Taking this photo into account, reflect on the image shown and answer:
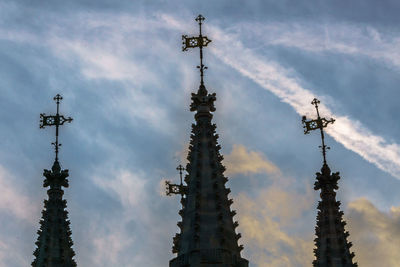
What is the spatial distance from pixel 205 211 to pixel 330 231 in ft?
59.1

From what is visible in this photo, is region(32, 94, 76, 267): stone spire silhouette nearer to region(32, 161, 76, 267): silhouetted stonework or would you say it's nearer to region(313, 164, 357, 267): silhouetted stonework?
region(32, 161, 76, 267): silhouetted stonework

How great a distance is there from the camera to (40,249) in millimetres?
70000

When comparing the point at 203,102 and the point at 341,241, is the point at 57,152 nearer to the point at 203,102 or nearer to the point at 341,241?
the point at 203,102

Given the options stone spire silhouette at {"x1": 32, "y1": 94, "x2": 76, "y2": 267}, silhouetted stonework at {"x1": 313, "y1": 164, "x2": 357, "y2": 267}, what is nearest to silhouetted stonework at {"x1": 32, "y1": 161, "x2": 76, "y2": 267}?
stone spire silhouette at {"x1": 32, "y1": 94, "x2": 76, "y2": 267}

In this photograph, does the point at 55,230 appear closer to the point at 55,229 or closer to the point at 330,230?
the point at 55,229

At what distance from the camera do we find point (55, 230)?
233ft

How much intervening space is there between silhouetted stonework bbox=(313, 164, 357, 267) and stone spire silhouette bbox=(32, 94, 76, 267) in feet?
63.4

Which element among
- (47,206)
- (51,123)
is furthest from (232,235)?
(51,123)

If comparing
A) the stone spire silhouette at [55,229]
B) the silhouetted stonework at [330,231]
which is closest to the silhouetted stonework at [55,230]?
the stone spire silhouette at [55,229]

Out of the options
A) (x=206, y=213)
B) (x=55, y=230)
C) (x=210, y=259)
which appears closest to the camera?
(x=210, y=259)

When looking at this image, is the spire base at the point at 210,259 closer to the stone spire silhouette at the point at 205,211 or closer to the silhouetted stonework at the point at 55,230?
the stone spire silhouette at the point at 205,211

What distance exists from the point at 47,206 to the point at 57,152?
5942mm

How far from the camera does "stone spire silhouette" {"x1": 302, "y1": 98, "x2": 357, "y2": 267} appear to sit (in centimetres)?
7012

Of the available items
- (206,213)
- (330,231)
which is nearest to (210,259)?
(206,213)
